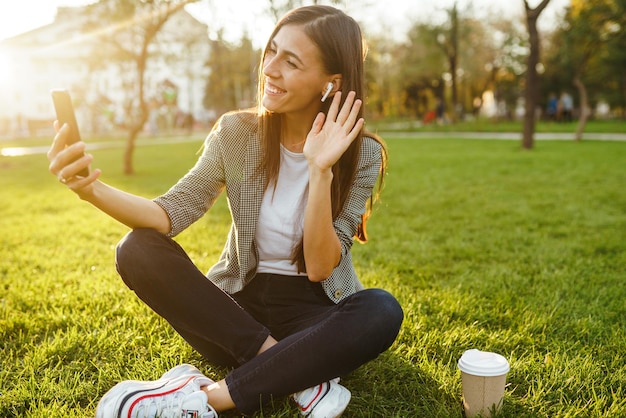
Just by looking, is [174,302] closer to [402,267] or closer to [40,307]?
[40,307]

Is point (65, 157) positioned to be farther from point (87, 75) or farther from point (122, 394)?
point (87, 75)

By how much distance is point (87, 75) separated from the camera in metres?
12.2

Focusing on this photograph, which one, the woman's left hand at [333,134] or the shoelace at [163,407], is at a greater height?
the woman's left hand at [333,134]

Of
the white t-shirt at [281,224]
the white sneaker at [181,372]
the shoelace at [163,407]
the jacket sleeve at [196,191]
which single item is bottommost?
the shoelace at [163,407]

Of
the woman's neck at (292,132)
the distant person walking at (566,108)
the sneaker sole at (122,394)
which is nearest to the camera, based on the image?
the sneaker sole at (122,394)

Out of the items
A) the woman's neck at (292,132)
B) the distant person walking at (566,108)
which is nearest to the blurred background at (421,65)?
the distant person walking at (566,108)

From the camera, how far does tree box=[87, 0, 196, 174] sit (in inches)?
371

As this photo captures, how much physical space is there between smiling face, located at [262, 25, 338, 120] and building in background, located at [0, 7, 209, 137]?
8.47 meters

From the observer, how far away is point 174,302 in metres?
2.09

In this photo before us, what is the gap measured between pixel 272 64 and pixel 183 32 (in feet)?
32.4

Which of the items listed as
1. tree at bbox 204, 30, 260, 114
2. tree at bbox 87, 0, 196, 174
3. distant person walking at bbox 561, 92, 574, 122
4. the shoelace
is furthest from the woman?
distant person walking at bbox 561, 92, 574, 122

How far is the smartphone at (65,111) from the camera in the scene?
1785 millimetres

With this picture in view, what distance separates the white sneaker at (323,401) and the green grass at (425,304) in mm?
94

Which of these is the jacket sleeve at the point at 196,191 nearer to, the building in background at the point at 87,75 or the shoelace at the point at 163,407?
the shoelace at the point at 163,407
